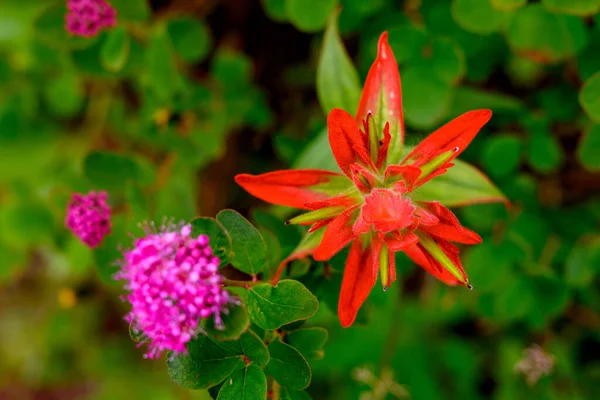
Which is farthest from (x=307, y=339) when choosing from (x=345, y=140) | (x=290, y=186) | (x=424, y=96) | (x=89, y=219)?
(x=424, y=96)

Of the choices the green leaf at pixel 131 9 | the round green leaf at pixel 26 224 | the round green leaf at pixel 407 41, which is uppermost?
the green leaf at pixel 131 9

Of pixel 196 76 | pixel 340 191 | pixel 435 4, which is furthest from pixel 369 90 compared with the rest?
pixel 196 76

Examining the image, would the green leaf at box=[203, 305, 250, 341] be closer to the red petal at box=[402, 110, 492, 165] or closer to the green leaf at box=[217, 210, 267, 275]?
the green leaf at box=[217, 210, 267, 275]

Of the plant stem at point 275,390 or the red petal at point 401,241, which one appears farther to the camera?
the plant stem at point 275,390

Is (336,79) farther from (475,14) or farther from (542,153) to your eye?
(542,153)

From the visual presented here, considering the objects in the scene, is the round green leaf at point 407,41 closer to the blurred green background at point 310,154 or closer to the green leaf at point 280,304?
the blurred green background at point 310,154

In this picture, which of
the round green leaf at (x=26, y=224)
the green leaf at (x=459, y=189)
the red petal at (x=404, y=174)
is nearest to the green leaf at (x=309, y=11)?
the green leaf at (x=459, y=189)

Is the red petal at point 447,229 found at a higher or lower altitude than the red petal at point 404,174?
lower
